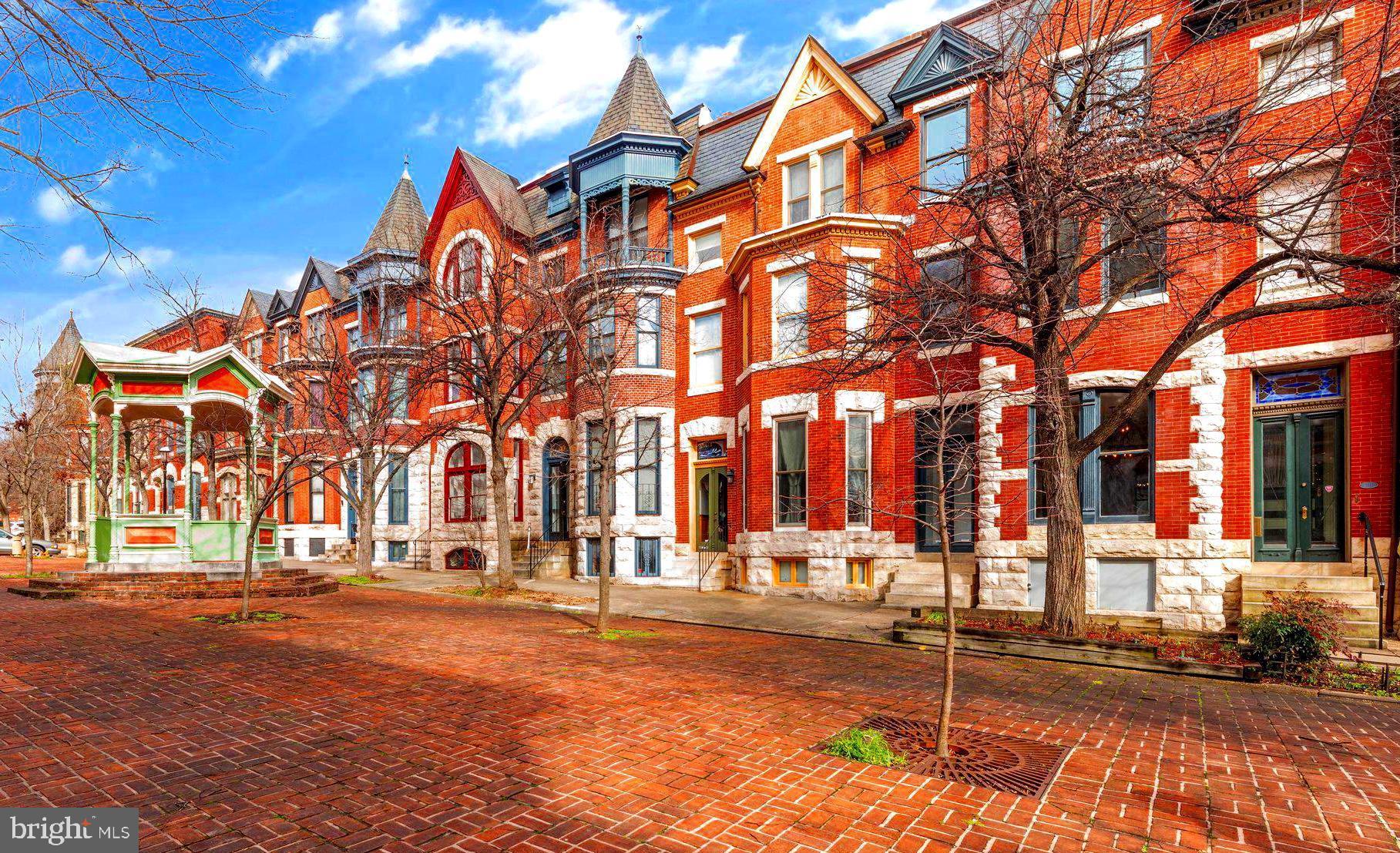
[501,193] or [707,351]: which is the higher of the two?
[501,193]

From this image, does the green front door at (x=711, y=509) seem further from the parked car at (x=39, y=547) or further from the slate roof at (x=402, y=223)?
the parked car at (x=39, y=547)

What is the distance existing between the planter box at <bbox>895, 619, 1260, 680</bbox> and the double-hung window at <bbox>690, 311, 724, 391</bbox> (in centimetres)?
1113

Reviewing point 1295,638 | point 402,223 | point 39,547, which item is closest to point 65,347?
point 39,547

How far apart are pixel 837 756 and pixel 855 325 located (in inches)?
510

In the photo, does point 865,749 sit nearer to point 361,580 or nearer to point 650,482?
point 650,482

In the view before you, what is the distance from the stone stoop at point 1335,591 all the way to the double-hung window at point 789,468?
8.79m

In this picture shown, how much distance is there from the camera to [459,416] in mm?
27156

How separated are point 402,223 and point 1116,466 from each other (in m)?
27.2

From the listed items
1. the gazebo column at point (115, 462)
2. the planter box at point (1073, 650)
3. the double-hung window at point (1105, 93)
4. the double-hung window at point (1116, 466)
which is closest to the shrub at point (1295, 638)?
the planter box at point (1073, 650)

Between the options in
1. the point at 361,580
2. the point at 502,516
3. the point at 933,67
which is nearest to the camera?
the point at 933,67

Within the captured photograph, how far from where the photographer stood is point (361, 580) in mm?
21219

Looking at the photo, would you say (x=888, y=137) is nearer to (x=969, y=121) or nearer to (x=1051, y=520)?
(x=969, y=121)

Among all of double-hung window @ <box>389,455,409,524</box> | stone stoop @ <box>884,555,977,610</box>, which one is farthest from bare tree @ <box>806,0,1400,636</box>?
double-hung window @ <box>389,455,409,524</box>

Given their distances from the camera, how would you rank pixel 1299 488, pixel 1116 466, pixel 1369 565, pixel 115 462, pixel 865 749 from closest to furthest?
1. pixel 865 749
2. pixel 1369 565
3. pixel 1299 488
4. pixel 1116 466
5. pixel 115 462
